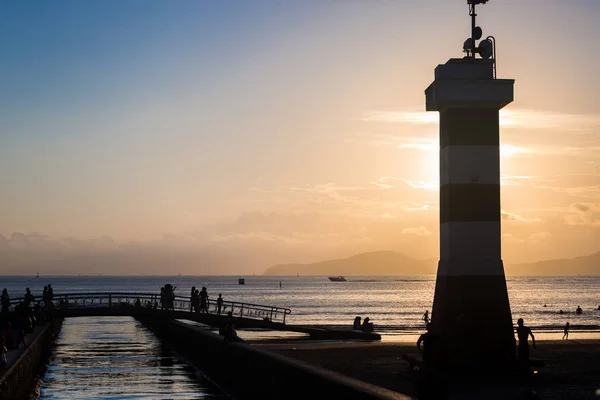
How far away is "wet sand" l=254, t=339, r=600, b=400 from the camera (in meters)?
17.1

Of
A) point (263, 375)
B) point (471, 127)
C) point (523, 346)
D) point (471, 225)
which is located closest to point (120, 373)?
point (263, 375)

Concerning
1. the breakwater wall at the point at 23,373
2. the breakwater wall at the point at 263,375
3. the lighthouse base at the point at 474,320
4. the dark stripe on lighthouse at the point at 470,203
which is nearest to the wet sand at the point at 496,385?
the lighthouse base at the point at 474,320

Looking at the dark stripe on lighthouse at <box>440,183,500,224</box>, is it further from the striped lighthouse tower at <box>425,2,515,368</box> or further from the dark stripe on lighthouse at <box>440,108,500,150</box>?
the dark stripe on lighthouse at <box>440,108,500,150</box>

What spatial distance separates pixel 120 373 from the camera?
2386cm

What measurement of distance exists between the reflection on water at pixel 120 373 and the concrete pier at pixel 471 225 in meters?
6.20

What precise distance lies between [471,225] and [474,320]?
240 centimetres


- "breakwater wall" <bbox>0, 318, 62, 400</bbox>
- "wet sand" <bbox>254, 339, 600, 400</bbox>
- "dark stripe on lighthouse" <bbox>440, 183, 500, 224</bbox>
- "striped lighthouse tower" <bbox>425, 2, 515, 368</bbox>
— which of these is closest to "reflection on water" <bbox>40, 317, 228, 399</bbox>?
"breakwater wall" <bbox>0, 318, 62, 400</bbox>

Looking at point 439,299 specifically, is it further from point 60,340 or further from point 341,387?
point 60,340

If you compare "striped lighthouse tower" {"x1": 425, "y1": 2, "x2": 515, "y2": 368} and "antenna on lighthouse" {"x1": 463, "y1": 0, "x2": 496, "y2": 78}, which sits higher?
"antenna on lighthouse" {"x1": 463, "y1": 0, "x2": 496, "y2": 78}

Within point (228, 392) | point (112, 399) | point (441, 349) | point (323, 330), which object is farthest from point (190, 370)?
point (323, 330)

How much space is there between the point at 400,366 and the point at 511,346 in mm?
2866

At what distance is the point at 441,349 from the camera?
20.8 metres

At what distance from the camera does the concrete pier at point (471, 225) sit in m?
20.9

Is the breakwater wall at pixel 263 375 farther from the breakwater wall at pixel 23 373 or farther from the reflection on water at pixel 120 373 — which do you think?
the breakwater wall at pixel 23 373
